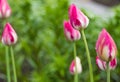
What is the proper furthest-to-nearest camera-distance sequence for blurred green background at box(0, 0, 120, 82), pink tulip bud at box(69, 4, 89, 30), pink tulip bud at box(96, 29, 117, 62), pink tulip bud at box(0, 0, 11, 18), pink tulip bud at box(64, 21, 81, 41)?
blurred green background at box(0, 0, 120, 82)
pink tulip bud at box(0, 0, 11, 18)
pink tulip bud at box(64, 21, 81, 41)
pink tulip bud at box(69, 4, 89, 30)
pink tulip bud at box(96, 29, 117, 62)

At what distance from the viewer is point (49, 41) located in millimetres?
2939

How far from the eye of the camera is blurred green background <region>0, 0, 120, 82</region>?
2777mm

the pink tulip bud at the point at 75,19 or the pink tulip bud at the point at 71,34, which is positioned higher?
the pink tulip bud at the point at 75,19

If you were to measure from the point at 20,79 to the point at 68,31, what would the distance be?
131 cm

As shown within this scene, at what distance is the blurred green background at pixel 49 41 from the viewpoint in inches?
109

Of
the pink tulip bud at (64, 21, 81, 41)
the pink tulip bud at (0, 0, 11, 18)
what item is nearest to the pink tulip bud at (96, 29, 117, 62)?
the pink tulip bud at (64, 21, 81, 41)

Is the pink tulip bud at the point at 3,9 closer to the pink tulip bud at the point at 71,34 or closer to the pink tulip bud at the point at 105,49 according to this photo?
the pink tulip bud at the point at 71,34

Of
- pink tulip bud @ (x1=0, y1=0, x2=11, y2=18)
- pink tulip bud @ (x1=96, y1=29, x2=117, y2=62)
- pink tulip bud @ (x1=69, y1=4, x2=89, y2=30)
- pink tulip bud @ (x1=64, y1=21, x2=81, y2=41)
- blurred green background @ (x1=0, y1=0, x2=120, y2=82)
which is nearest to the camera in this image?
pink tulip bud @ (x1=96, y1=29, x2=117, y2=62)

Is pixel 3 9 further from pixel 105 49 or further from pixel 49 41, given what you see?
pixel 49 41

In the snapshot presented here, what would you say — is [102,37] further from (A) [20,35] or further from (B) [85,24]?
(A) [20,35]

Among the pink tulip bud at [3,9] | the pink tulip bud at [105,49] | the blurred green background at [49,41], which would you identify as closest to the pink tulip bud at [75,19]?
the pink tulip bud at [105,49]

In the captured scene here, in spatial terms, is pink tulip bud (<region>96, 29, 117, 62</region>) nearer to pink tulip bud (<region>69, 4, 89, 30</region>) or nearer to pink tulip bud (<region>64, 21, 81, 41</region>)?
pink tulip bud (<region>69, 4, 89, 30</region>)

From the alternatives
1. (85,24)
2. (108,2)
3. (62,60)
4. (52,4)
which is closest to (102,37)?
(85,24)

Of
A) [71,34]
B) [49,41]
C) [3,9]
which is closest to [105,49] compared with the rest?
[71,34]
